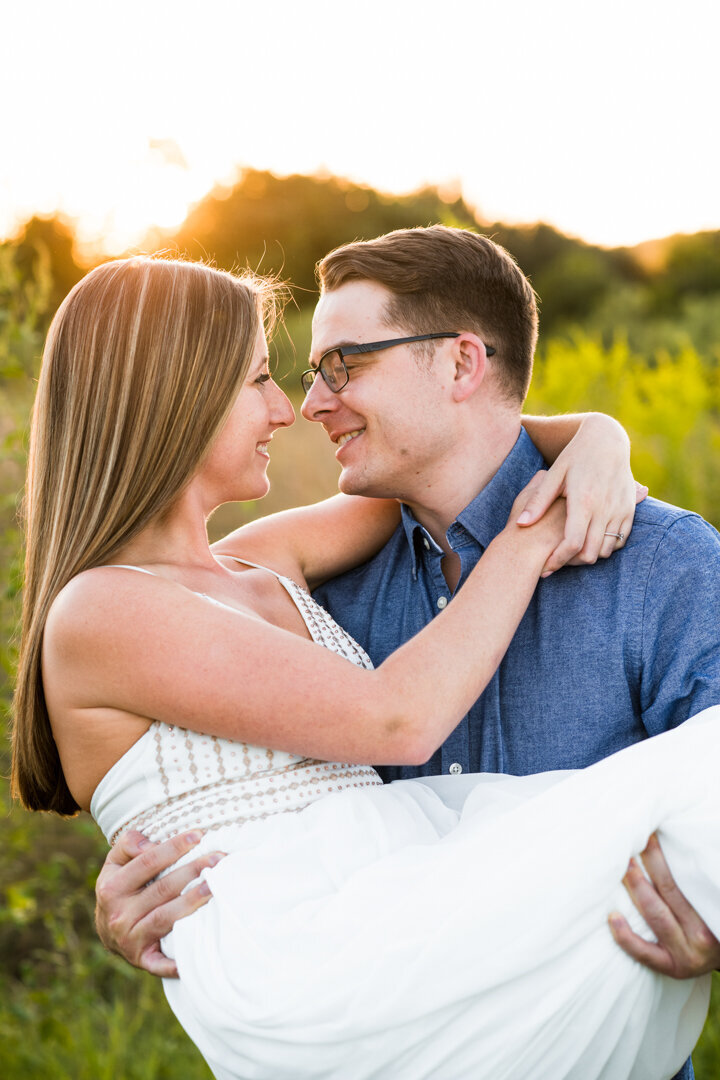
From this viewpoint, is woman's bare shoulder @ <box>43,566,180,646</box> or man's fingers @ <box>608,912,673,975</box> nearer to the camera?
man's fingers @ <box>608,912,673,975</box>

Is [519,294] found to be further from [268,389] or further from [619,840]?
[619,840]

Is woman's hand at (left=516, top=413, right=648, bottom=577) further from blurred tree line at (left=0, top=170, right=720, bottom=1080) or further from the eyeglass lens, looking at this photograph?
blurred tree line at (left=0, top=170, right=720, bottom=1080)

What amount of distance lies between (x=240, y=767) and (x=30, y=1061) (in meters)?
2.65

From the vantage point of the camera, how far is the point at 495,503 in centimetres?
255

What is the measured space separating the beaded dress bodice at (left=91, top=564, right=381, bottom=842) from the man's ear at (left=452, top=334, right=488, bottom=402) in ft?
3.38

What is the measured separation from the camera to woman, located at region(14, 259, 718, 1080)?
1.56 m

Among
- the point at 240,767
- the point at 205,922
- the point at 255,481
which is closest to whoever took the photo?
the point at 205,922

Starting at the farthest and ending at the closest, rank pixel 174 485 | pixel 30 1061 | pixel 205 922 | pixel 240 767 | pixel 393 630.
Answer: pixel 30 1061, pixel 393 630, pixel 174 485, pixel 240 767, pixel 205 922

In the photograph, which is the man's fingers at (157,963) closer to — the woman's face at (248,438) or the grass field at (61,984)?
the woman's face at (248,438)

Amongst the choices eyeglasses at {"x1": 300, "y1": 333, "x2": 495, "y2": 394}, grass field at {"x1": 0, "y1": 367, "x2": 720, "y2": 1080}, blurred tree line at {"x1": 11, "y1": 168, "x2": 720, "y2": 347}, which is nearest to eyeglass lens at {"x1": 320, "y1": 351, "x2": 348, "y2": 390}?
eyeglasses at {"x1": 300, "y1": 333, "x2": 495, "y2": 394}

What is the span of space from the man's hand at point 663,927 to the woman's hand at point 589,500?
0.72 meters

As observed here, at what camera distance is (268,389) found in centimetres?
235

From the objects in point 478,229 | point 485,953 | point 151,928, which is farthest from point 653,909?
point 478,229

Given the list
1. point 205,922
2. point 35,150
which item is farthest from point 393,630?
point 35,150
